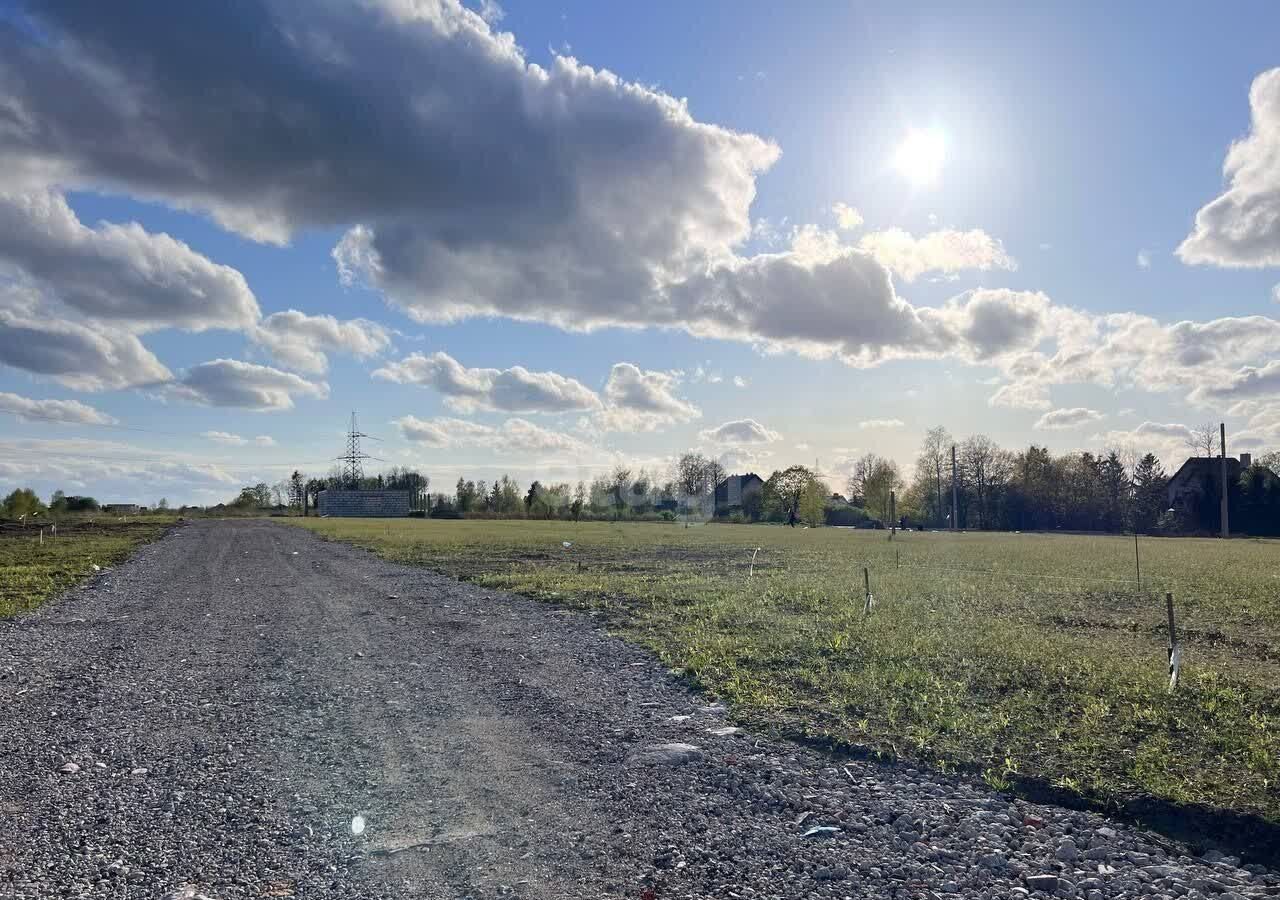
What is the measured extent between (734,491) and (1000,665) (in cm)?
13184

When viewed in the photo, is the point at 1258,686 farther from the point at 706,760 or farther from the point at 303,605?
the point at 303,605

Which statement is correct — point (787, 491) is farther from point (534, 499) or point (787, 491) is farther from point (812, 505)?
point (534, 499)

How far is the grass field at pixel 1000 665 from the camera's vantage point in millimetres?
6211

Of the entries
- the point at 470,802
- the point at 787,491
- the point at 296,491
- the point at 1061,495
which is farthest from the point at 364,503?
the point at 470,802

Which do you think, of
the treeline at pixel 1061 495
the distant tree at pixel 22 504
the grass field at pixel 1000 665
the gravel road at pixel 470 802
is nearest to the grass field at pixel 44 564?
the gravel road at pixel 470 802

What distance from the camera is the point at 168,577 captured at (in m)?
20.0

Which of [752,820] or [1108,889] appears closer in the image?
[1108,889]

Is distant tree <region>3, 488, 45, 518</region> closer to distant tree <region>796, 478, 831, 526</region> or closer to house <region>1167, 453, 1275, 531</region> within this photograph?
distant tree <region>796, 478, 831, 526</region>

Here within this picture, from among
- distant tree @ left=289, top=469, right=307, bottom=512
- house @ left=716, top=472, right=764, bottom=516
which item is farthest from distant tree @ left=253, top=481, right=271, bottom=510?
house @ left=716, top=472, right=764, bottom=516

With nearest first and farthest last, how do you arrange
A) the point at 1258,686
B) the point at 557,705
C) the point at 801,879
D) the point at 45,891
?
1. the point at 45,891
2. the point at 801,879
3. the point at 557,705
4. the point at 1258,686

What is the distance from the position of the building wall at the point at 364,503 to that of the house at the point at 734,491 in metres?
52.1

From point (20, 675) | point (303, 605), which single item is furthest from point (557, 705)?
point (303, 605)

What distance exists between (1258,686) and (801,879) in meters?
7.58

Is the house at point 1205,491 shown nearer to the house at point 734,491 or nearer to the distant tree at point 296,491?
the house at point 734,491
